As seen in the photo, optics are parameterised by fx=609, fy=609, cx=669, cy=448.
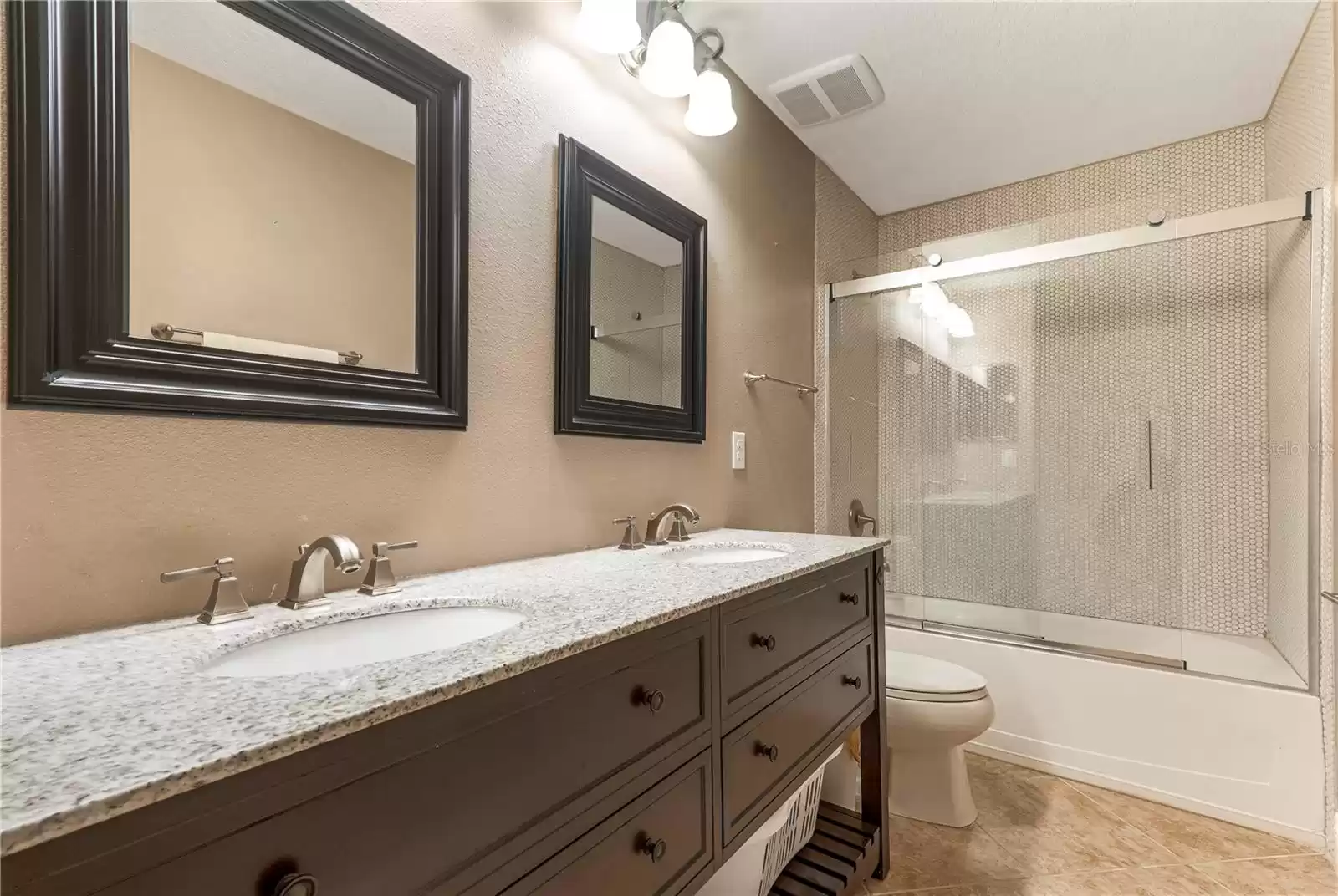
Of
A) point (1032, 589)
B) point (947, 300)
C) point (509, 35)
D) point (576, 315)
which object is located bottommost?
point (1032, 589)

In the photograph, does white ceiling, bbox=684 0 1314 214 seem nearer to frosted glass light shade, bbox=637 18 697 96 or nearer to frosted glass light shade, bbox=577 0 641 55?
frosted glass light shade, bbox=637 18 697 96

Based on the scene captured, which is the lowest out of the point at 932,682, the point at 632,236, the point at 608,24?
the point at 932,682

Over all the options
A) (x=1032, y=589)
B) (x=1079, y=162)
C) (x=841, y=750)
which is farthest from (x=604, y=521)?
(x=1079, y=162)

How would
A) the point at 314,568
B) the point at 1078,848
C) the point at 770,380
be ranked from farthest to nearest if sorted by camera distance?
the point at 770,380 → the point at 1078,848 → the point at 314,568

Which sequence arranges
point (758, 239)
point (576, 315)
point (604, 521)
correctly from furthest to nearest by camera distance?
point (758, 239), point (604, 521), point (576, 315)

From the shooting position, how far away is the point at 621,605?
88 centimetres

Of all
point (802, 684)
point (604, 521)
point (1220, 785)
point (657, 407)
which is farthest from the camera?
point (1220, 785)

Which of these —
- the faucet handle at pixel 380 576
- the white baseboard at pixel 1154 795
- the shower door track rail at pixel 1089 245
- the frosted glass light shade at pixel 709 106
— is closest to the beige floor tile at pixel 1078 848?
the white baseboard at pixel 1154 795

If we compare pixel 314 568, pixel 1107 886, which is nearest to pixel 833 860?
pixel 1107 886

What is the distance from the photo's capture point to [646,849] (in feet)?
2.73

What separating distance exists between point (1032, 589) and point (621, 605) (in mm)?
2208

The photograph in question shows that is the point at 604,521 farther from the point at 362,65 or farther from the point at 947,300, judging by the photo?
the point at 947,300

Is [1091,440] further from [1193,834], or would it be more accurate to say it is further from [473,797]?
[473,797]

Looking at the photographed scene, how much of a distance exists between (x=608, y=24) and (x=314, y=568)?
123 centimetres
